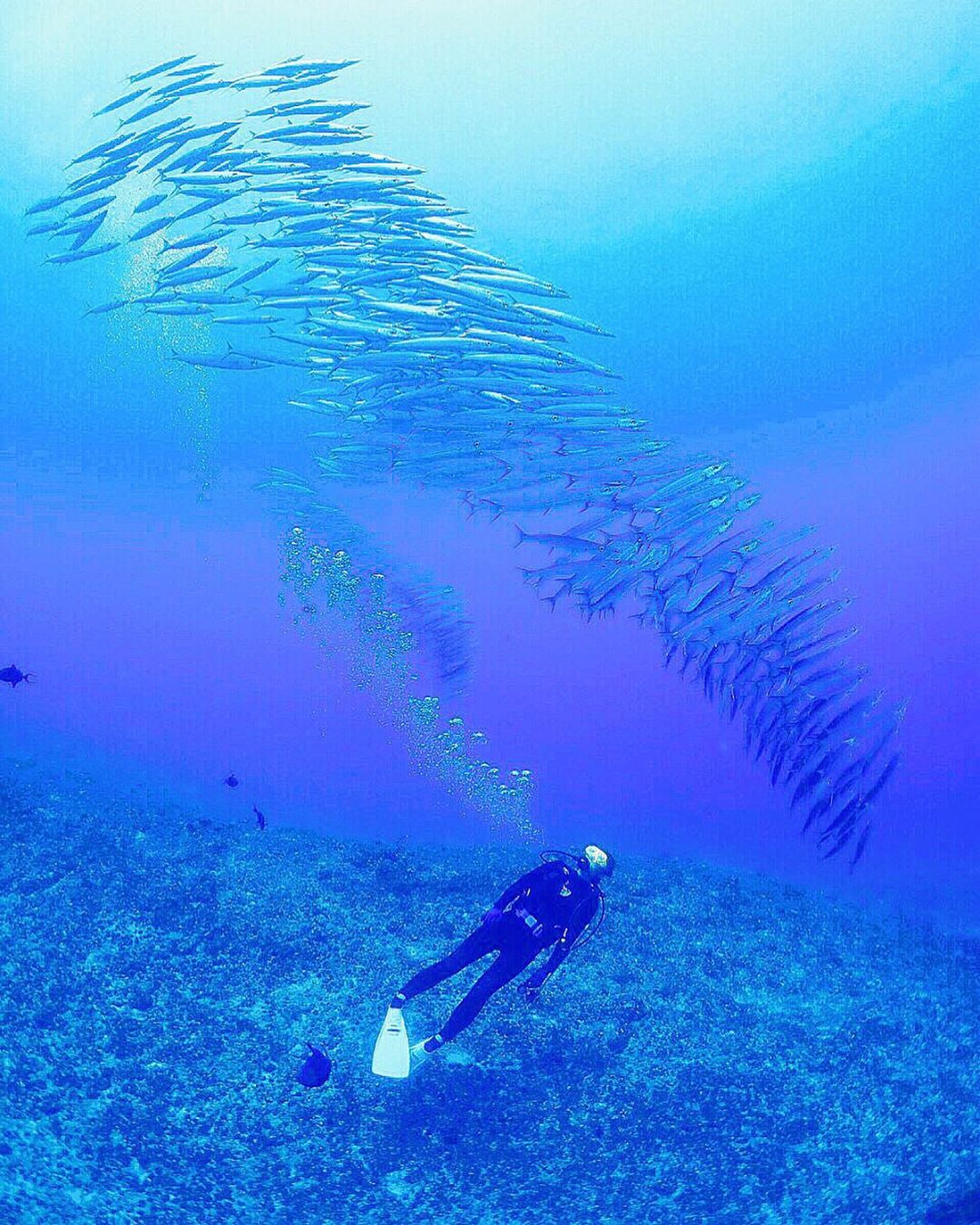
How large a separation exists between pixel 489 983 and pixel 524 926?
352 millimetres

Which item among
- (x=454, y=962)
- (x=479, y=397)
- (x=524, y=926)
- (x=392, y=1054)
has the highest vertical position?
(x=479, y=397)

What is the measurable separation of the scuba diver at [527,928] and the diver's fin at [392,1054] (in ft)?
0.46

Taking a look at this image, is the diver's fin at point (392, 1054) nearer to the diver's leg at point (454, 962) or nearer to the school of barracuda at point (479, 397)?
the diver's leg at point (454, 962)

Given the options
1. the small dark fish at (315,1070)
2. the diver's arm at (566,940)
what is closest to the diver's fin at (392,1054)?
the small dark fish at (315,1070)

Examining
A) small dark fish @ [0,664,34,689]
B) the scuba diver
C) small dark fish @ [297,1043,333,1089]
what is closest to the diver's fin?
the scuba diver

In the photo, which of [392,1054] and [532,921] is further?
[532,921]

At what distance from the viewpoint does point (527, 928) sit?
402 cm

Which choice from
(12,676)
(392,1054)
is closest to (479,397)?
(12,676)

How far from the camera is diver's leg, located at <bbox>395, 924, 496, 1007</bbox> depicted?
3.89 m

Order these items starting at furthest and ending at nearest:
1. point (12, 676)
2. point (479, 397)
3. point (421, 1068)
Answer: point (479, 397) → point (12, 676) → point (421, 1068)

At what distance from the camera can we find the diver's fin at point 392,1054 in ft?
12.0

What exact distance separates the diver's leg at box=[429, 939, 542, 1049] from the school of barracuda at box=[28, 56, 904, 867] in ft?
11.6

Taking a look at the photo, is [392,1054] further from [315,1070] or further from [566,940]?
[566,940]

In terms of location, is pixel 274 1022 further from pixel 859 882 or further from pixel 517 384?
pixel 859 882
